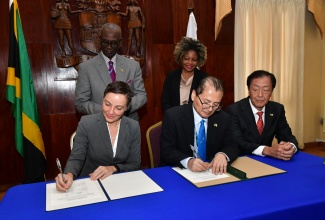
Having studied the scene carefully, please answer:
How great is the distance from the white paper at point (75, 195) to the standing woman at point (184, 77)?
183 centimetres

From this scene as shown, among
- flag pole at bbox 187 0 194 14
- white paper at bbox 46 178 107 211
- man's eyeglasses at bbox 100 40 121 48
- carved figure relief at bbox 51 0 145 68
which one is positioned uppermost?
flag pole at bbox 187 0 194 14

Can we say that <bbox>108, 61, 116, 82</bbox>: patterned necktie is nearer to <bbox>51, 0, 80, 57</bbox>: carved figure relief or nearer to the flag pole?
<bbox>51, 0, 80, 57</bbox>: carved figure relief

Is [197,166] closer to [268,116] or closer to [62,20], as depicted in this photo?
[268,116]

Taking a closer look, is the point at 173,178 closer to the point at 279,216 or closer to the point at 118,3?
the point at 279,216

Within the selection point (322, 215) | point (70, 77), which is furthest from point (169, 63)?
point (322, 215)

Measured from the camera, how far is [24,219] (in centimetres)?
117

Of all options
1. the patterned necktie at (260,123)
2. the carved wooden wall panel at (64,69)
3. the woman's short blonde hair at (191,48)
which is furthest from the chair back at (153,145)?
the carved wooden wall panel at (64,69)

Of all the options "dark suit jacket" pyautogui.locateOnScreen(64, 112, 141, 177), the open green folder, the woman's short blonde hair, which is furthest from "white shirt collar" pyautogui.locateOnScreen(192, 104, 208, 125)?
the woman's short blonde hair

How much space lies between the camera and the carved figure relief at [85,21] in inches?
144

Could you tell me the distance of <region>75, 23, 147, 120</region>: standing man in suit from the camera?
2.71 metres

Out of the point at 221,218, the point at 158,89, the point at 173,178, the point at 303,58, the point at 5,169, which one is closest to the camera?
the point at 221,218

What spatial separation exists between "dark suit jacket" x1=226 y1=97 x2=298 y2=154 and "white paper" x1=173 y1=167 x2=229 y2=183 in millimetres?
753

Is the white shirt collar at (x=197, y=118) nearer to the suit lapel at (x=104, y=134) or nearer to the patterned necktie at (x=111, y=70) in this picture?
the suit lapel at (x=104, y=134)

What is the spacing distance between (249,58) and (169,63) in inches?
57.4
